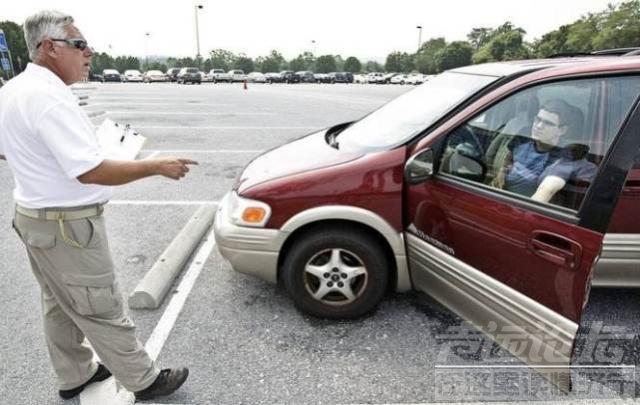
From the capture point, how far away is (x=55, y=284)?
200cm

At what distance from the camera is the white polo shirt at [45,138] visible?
1651 mm

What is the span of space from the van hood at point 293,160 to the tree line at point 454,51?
134ft

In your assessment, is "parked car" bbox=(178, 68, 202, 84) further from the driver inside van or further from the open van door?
the driver inside van

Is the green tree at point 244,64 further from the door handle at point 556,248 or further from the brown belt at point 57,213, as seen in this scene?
the door handle at point 556,248

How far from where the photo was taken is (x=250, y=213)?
2.86 meters

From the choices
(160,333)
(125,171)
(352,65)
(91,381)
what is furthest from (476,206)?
(352,65)

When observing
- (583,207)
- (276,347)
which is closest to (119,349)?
(276,347)

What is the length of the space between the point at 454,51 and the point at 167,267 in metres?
69.9

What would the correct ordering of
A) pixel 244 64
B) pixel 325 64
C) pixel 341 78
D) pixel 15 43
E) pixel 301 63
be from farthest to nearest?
pixel 301 63 < pixel 325 64 < pixel 244 64 < pixel 341 78 < pixel 15 43

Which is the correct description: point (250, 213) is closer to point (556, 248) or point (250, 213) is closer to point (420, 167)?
point (420, 167)

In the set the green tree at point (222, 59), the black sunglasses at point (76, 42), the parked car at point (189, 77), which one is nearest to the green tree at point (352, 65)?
the green tree at point (222, 59)

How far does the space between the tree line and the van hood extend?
4084 centimetres

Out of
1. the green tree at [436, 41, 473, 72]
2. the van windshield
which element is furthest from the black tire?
the green tree at [436, 41, 473, 72]

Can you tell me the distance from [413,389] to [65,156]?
2.01 meters
